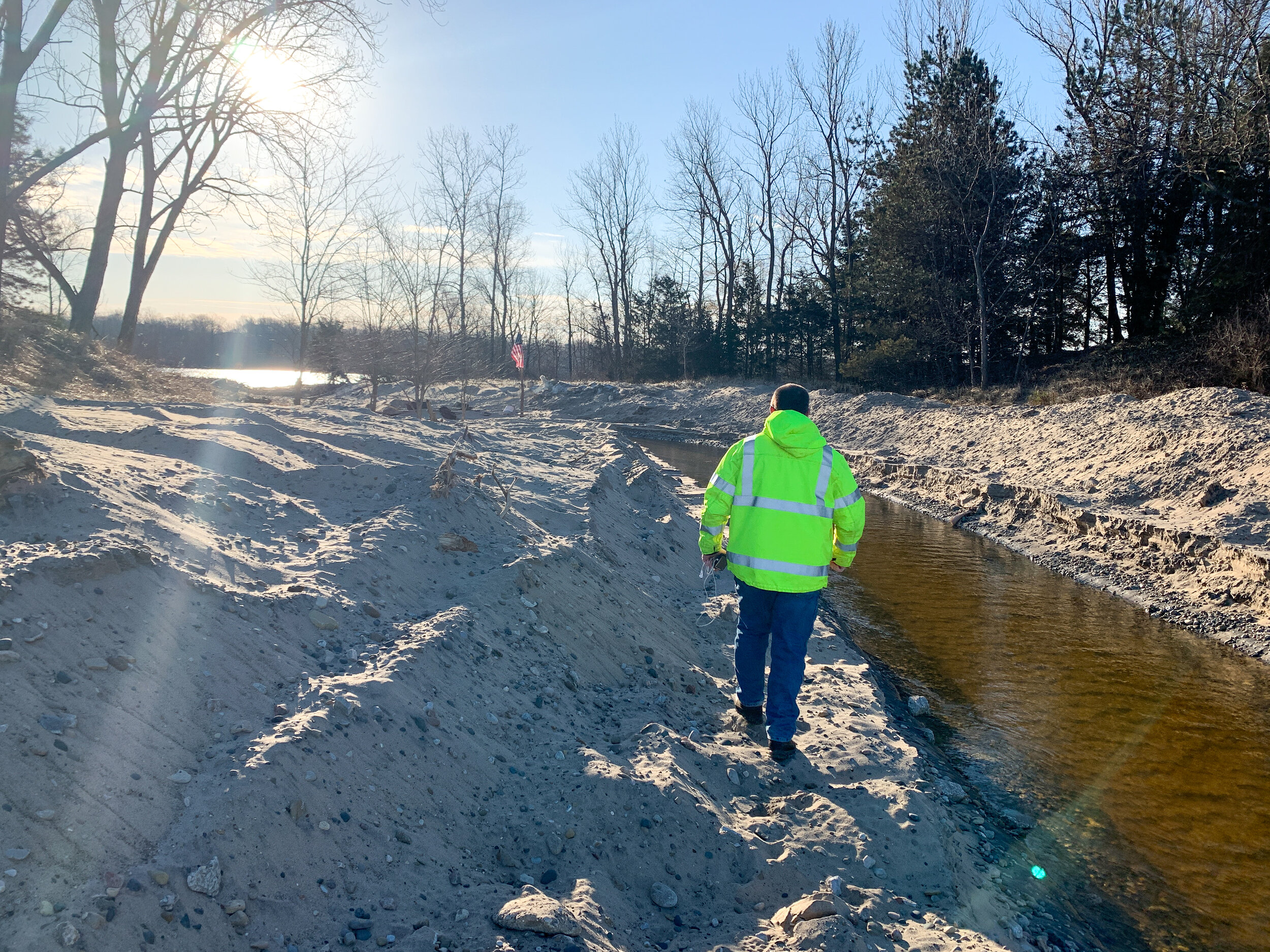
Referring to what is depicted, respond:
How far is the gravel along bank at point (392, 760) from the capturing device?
2.66 metres

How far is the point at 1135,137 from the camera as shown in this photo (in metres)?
19.2

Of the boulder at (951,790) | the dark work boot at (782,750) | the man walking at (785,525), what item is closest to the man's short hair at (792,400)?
the man walking at (785,525)

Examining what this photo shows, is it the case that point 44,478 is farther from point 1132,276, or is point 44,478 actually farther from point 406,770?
point 1132,276

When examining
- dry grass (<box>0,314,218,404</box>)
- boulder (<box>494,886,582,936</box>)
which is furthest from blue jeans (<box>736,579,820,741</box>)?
dry grass (<box>0,314,218,404</box>)

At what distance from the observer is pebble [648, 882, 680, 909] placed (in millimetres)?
3283

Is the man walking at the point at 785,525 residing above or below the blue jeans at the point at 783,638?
above

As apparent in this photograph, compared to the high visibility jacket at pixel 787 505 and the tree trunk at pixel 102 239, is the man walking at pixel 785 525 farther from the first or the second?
the tree trunk at pixel 102 239

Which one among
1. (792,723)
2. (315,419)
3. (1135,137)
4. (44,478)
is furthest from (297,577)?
(1135,137)

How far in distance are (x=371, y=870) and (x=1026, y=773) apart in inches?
168

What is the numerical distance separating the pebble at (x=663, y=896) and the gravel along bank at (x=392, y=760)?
0.03 ft

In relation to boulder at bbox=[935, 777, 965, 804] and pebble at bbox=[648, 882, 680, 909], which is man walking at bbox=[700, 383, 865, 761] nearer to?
boulder at bbox=[935, 777, 965, 804]

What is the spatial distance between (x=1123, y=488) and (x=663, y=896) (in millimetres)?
11273

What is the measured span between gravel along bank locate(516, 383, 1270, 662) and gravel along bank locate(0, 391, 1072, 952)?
4926mm

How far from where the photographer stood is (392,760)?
3.52 meters
